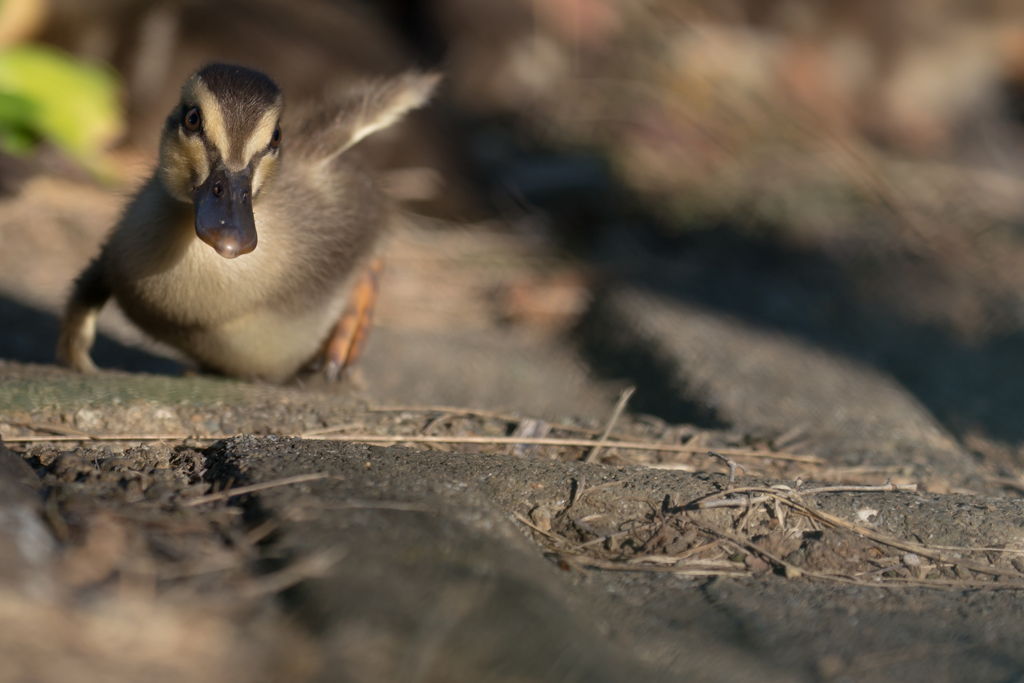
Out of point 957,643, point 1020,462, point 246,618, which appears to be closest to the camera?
point 246,618

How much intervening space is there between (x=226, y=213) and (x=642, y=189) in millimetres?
4022

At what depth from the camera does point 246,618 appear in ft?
4.30

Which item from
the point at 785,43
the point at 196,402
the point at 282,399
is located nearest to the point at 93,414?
the point at 196,402

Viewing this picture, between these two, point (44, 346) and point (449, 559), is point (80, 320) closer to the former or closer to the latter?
point (44, 346)

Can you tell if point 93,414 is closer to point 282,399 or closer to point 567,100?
point 282,399

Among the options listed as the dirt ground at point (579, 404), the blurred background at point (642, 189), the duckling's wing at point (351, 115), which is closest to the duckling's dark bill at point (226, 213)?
the dirt ground at point (579, 404)

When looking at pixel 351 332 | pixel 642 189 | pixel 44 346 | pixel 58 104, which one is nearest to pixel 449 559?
pixel 351 332

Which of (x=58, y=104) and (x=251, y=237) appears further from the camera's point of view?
(x=58, y=104)

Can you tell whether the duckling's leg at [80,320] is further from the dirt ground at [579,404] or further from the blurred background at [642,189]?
the blurred background at [642,189]

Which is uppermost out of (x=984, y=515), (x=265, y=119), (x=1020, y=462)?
(x=265, y=119)

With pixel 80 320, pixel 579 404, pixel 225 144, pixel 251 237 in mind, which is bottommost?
pixel 579 404

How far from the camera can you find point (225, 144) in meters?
2.19

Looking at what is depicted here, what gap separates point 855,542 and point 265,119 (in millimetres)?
1554

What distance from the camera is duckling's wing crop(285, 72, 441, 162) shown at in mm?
2764
